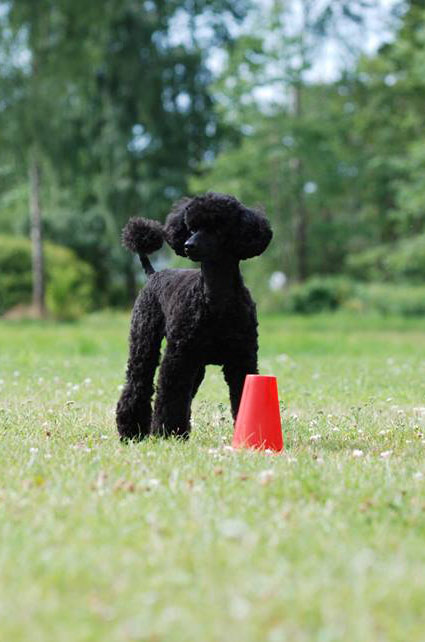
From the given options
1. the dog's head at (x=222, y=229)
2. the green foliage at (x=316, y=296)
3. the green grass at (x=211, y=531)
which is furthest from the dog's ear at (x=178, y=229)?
the green foliage at (x=316, y=296)

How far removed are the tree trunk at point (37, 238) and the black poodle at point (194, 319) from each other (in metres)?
14.9

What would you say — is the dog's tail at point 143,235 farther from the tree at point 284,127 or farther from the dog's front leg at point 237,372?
the tree at point 284,127

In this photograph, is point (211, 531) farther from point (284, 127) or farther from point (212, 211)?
A: point (284, 127)

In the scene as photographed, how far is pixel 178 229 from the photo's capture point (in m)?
5.29

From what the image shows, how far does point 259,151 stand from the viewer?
23172 mm

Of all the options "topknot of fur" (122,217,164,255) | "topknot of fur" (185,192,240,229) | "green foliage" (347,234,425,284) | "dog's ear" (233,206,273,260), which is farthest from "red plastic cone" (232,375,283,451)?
"green foliage" (347,234,425,284)

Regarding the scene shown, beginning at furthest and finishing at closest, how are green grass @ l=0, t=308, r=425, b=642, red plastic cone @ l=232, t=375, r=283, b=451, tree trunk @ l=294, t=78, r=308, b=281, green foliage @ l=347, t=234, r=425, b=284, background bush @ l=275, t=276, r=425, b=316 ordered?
tree trunk @ l=294, t=78, r=308, b=281 → background bush @ l=275, t=276, r=425, b=316 → green foliage @ l=347, t=234, r=425, b=284 → red plastic cone @ l=232, t=375, r=283, b=451 → green grass @ l=0, t=308, r=425, b=642

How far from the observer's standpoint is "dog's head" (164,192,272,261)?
4.85 m

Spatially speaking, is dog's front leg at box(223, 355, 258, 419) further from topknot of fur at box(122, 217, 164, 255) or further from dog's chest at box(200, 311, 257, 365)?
topknot of fur at box(122, 217, 164, 255)

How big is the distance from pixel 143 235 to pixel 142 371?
3.21ft

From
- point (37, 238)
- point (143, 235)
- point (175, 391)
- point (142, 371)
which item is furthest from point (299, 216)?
point (175, 391)

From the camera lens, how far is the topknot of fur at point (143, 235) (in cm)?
583

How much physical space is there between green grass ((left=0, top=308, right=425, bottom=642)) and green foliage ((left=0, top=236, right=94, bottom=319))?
13.5m

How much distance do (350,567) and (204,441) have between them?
2509mm
